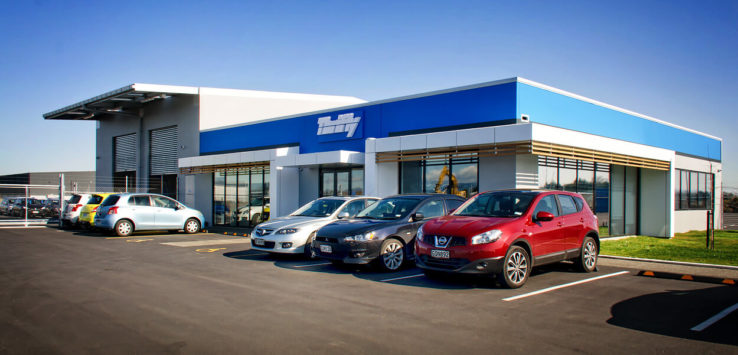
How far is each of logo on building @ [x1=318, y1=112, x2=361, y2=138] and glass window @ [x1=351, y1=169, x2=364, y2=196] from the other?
56.5 inches

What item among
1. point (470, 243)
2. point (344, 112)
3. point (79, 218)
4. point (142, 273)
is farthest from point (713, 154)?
point (79, 218)

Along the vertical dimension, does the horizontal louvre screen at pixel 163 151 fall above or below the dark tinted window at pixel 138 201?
above

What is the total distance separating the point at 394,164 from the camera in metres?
17.0

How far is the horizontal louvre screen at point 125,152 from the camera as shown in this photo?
104 feet

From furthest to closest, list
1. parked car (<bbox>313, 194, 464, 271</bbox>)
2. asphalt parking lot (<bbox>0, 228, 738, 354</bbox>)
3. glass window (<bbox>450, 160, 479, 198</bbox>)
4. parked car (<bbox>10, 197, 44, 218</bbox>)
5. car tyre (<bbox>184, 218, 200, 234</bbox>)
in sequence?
parked car (<bbox>10, 197, 44, 218</bbox>), car tyre (<bbox>184, 218, 200, 234</bbox>), glass window (<bbox>450, 160, 479, 198</bbox>), parked car (<bbox>313, 194, 464, 271</bbox>), asphalt parking lot (<bbox>0, 228, 738, 354</bbox>)

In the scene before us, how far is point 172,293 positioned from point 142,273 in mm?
2314

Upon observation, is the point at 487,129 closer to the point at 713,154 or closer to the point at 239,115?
the point at 239,115

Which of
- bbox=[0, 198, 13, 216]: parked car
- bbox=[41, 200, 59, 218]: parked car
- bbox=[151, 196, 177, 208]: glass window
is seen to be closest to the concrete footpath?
bbox=[151, 196, 177, 208]: glass window

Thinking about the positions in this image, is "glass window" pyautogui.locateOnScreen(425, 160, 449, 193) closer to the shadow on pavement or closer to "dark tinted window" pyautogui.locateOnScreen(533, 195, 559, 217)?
"dark tinted window" pyautogui.locateOnScreen(533, 195, 559, 217)

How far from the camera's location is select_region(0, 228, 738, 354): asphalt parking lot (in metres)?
4.84

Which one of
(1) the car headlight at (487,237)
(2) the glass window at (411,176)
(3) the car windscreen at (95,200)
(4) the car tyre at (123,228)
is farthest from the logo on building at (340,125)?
(1) the car headlight at (487,237)

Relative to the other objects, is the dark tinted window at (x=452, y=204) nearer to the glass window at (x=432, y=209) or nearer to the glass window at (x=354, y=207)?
the glass window at (x=432, y=209)

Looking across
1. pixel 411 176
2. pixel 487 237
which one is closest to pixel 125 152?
pixel 411 176

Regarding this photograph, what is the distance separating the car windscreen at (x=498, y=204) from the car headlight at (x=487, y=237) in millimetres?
831
